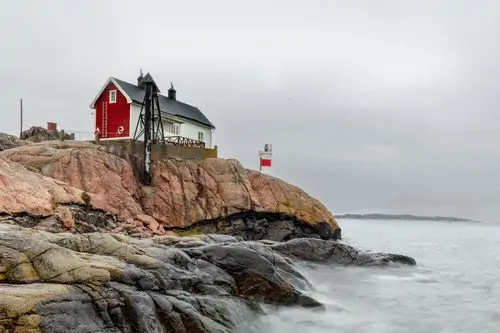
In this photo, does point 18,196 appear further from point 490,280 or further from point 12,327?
point 490,280

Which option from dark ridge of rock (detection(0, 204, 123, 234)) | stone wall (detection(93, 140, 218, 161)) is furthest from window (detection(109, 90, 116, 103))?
dark ridge of rock (detection(0, 204, 123, 234))

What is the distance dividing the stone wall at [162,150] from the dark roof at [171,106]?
8659 mm

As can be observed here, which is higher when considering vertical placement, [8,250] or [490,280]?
[8,250]

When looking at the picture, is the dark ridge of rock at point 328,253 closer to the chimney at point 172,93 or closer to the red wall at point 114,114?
the red wall at point 114,114

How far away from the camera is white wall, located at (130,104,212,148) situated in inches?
1642

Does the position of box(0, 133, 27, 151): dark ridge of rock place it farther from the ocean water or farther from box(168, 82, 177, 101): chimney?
the ocean water

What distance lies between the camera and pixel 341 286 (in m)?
18.8

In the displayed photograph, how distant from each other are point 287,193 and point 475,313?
2333 cm

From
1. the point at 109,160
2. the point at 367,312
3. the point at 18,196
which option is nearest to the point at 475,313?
the point at 367,312

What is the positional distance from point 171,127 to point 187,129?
278cm

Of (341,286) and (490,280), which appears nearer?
(341,286)

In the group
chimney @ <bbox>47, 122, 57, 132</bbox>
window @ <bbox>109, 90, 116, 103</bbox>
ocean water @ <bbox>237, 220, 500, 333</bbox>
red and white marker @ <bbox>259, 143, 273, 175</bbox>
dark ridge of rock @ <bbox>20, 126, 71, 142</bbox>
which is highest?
window @ <bbox>109, 90, 116, 103</bbox>

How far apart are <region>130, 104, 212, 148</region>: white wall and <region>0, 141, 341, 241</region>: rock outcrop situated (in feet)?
30.4

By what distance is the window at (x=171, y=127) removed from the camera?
4491cm
